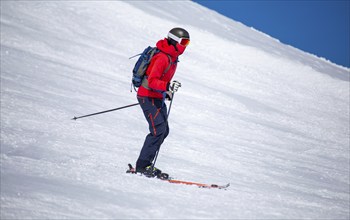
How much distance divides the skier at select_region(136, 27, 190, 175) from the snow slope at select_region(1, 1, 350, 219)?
1.51ft

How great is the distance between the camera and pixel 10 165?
4.57 m

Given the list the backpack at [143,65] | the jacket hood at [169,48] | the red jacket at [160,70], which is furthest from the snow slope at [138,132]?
the jacket hood at [169,48]

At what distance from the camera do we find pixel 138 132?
27.1ft

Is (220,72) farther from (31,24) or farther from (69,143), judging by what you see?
(69,143)

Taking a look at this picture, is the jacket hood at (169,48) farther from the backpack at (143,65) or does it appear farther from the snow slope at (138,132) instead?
the snow slope at (138,132)

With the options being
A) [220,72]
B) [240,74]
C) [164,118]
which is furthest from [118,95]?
[240,74]

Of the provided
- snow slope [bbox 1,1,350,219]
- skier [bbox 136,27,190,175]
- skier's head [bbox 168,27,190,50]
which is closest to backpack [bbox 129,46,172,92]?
skier [bbox 136,27,190,175]

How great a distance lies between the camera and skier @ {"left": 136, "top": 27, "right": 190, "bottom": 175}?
5184mm

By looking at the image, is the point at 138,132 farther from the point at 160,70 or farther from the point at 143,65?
the point at 160,70

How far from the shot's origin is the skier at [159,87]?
5.18 meters

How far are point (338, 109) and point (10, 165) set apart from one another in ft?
59.8

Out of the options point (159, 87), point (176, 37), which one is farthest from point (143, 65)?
point (176, 37)

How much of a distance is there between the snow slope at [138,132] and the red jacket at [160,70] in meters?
1.20

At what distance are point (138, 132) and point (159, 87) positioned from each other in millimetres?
3274
